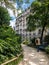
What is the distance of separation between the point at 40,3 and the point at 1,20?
6265mm

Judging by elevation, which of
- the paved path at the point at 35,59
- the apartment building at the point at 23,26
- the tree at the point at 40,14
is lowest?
the apartment building at the point at 23,26

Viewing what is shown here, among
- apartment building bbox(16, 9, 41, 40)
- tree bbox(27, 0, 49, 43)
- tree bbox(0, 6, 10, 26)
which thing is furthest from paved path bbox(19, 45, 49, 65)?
apartment building bbox(16, 9, 41, 40)

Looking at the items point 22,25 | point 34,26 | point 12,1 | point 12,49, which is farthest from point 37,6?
point 22,25

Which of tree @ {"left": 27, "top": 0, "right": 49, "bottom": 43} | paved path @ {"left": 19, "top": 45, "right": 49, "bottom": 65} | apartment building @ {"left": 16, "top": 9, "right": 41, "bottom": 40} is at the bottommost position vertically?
apartment building @ {"left": 16, "top": 9, "right": 41, "bottom": 40}

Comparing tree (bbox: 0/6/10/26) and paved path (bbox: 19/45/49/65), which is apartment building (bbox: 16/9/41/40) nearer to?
tree (bbox: 0/6/10/26)

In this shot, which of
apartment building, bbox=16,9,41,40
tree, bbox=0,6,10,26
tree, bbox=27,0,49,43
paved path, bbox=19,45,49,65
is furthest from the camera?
apartment building, bbox=16,9,41,40

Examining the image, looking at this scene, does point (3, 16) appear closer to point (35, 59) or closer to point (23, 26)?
point (35, 59)

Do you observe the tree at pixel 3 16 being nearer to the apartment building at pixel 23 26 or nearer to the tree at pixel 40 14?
the tree at pixel 40 14

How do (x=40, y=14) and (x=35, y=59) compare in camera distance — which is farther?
(x=40, y=14)

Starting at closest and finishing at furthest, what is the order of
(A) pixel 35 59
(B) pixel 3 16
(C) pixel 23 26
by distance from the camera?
1. (A) pixel 35 59
2. (B) pixel 3 16
3. (C) pixel 23 26

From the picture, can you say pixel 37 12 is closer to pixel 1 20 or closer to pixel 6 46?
pixel 1 20

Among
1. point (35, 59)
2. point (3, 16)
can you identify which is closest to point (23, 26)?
point (3, 16)

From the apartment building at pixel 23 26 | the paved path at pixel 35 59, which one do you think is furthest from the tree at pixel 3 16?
the apartment building at pixel 23 26

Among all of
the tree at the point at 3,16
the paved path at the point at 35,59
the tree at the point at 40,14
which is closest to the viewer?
the paved path at the point at 35,59
